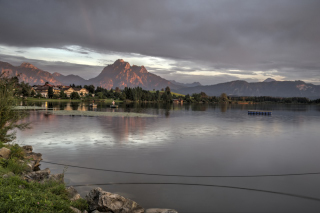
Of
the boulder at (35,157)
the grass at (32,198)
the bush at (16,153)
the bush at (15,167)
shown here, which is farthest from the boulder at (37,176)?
→ the boulder at (35,157)

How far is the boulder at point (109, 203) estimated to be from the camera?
12.3 metres

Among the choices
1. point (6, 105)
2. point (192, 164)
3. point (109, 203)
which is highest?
point (6, 105)

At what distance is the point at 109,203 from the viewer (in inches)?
490

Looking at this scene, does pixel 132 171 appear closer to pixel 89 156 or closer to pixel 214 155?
pixel 89 156

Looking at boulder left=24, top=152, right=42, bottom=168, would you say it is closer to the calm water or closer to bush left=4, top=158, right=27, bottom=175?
the calm water

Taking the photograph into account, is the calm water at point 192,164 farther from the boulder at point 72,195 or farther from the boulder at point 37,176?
the boulder at point 72,195

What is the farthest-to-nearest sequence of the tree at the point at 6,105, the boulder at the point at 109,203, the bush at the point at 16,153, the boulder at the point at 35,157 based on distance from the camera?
the tree at the point at 6,105 → the boulder at the point at 35,157 → the bush at the point at 16,153 → the boulder at the point at 109,203

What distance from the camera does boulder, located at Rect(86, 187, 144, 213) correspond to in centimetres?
1231

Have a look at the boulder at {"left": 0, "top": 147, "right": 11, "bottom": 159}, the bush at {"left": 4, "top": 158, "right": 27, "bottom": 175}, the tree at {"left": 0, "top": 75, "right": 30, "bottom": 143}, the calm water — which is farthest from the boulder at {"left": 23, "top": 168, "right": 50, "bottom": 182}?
the tree at {"left": 0, "top": 75, "right": 30, "bottom": 143}

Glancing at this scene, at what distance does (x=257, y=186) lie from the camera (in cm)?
1873

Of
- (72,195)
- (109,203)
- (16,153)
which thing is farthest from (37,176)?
(109,203)

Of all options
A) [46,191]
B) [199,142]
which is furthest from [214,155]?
[46,191]

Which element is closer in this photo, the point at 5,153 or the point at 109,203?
the point at 109,203

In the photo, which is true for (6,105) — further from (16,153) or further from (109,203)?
(109,203)
